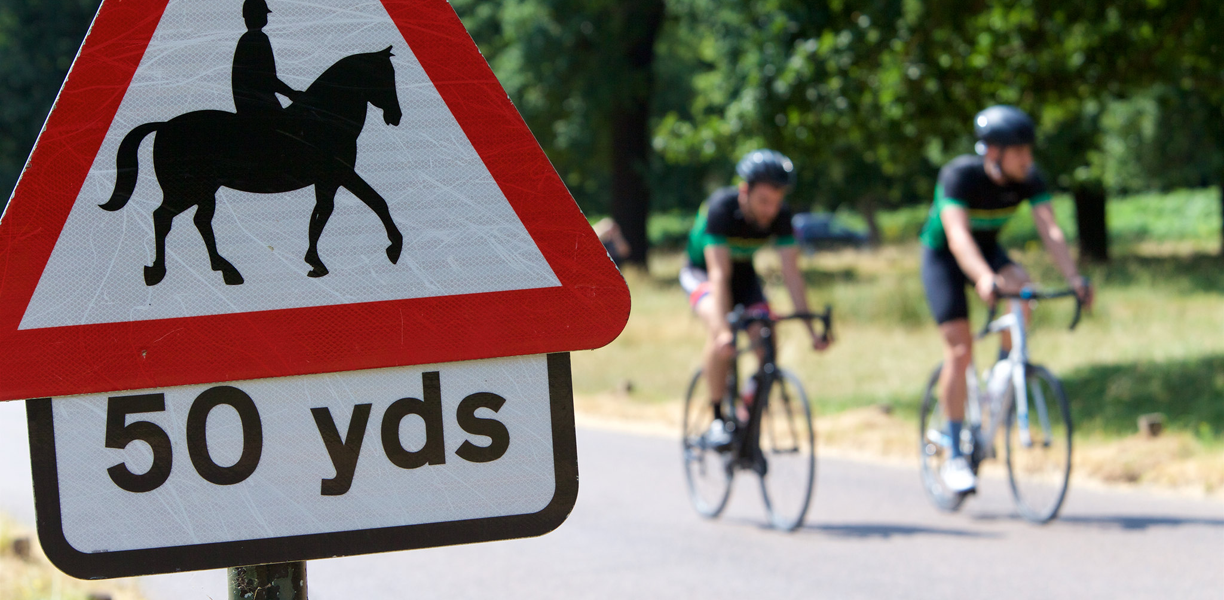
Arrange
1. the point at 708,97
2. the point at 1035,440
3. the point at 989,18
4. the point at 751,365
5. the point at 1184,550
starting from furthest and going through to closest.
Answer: the point at 708,97 < the point at 751,365 < the point at 989,18 < the point at 1035,440 < the point at 1184,550

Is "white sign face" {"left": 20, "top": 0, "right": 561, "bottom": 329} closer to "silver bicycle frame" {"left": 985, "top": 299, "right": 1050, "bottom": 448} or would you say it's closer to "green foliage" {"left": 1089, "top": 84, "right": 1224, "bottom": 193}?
"silver bicycle frame" {"left": 985, "top": 299, "right": 1050, "bottom": 448}

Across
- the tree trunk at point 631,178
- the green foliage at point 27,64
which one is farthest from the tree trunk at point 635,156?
the green foliage at point 27,64

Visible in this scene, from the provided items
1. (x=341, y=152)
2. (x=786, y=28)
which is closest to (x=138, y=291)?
(x=341, y=152)

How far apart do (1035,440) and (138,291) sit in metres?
5.20

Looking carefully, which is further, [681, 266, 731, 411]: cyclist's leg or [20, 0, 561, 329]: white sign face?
[681, 266, 731, 411]: cyclist's leg

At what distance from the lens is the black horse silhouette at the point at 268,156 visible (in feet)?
5.52

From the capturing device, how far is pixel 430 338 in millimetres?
1682

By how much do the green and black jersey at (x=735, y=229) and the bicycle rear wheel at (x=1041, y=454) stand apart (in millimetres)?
1483

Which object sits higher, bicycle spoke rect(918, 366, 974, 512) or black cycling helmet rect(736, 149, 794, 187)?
black cycling helmet rect(736, 149, 794, 187)

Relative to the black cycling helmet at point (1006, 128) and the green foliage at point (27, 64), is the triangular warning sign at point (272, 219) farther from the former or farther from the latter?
the green foliage at point (27, 64)

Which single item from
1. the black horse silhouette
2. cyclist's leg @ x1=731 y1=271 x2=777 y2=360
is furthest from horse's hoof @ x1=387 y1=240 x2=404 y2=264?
cyclist's leg @ x1=731 y1=271 x2=777 y2=360

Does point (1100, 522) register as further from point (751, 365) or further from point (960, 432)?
point (751, 365)

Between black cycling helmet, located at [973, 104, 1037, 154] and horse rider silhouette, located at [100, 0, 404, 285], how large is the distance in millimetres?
4757

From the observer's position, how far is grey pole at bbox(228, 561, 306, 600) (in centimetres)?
172
